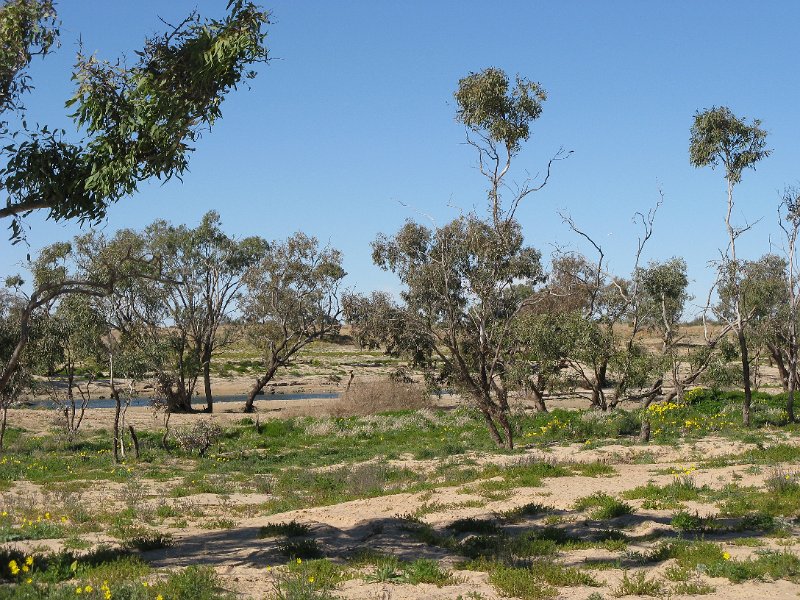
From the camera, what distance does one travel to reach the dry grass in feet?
120

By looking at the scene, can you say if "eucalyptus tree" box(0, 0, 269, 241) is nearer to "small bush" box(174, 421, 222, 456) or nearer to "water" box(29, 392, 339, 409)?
"small bush" box(174, 421, 222, 456)

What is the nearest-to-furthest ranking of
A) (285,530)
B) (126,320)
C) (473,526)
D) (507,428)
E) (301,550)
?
(301,550)
(285,530)
(473,526)
(507,428)
(126,320)

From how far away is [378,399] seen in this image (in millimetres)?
37562

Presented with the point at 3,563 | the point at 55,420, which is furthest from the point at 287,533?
the point at 55,420

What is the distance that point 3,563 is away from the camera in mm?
9273

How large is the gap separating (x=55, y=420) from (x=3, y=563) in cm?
2609

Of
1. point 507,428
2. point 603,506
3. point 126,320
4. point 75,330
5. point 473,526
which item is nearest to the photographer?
point 473,526

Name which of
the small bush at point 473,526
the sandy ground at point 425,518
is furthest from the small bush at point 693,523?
the small bush at point 473,526

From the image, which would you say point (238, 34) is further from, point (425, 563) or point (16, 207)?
point (425, 563)

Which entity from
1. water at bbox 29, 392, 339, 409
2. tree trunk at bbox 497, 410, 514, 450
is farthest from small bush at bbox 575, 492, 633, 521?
water at bbox 29, 392, 339, 409

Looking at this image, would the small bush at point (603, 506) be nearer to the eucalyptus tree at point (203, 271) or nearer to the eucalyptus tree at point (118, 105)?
the eucalyptus tree at point (118, 105)

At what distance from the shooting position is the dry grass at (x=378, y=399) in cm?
3666

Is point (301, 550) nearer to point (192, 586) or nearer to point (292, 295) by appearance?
point (192, 586)

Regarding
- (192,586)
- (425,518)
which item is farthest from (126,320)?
(192,586)
